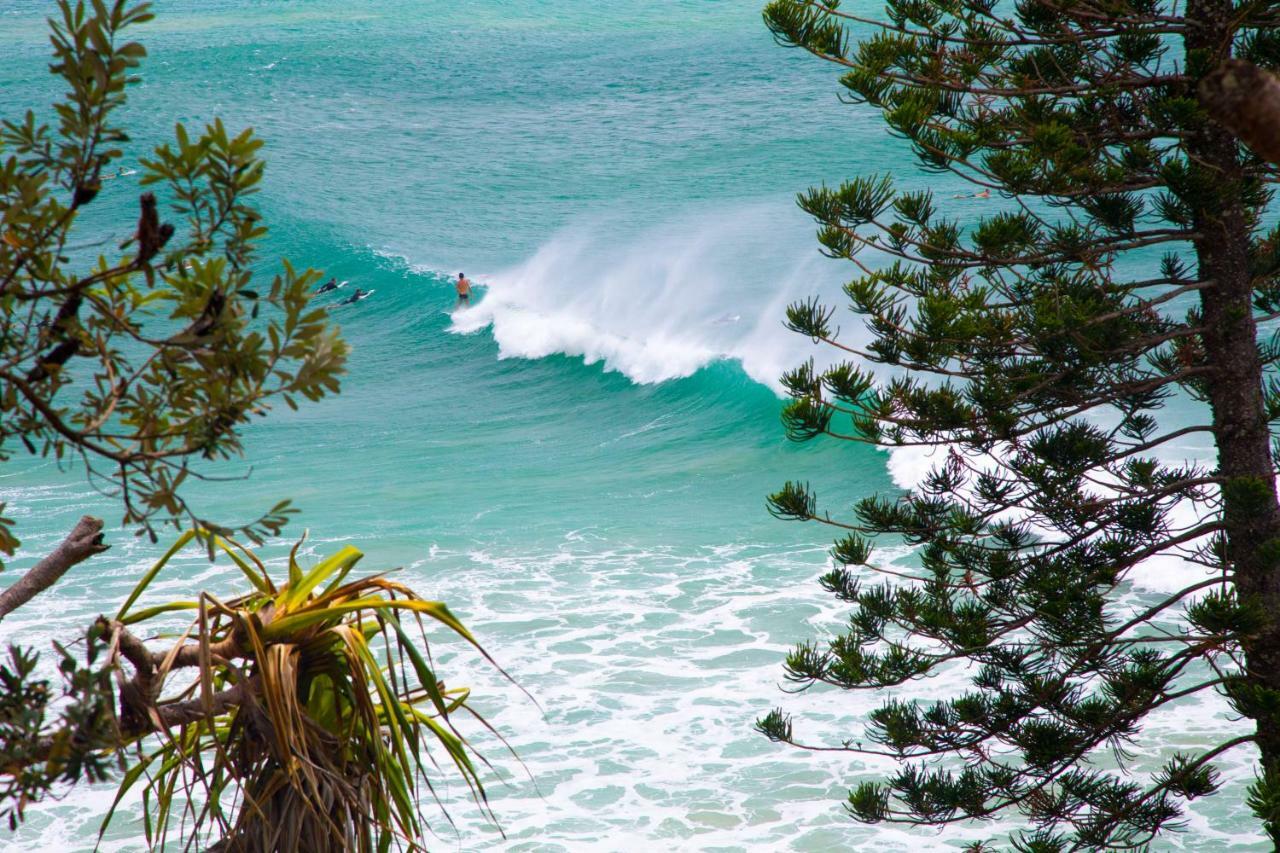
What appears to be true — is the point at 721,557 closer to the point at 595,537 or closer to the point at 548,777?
the point at 595,537

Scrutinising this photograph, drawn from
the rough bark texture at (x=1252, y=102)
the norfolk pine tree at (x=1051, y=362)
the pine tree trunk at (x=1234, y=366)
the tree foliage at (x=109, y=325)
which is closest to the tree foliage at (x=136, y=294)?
the tree foliage at (x=109, y=325)

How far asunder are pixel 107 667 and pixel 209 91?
43.5 meters

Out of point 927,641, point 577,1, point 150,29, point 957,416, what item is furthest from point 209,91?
point 957,416

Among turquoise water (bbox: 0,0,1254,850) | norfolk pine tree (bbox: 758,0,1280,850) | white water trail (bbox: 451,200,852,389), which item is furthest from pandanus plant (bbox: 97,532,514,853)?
white water trail (bbox: 451,200,852,389)

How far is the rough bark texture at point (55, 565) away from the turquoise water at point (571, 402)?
15.3 feet

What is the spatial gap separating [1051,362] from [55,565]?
355 cm

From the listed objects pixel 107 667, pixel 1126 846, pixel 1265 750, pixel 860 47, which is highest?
pixel 860 47

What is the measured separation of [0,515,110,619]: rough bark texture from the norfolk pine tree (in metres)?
2.61

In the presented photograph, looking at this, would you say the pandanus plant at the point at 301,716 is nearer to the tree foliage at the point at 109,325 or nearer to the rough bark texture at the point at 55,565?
the rough bark texture at the point at 55,565

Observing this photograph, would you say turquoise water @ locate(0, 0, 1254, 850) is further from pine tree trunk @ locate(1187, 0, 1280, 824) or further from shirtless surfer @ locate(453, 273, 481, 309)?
pine tree trunk @ locate(1187, 0, 1280, 824)

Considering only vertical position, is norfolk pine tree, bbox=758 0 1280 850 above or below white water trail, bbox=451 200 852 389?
above

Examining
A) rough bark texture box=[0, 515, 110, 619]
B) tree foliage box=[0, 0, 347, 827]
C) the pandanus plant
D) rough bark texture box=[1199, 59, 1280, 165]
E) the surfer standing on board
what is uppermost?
rough bark texture box=[1199, 59, 1280, 165]

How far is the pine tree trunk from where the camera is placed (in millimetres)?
4020

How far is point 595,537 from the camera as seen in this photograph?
12406 millimetres
